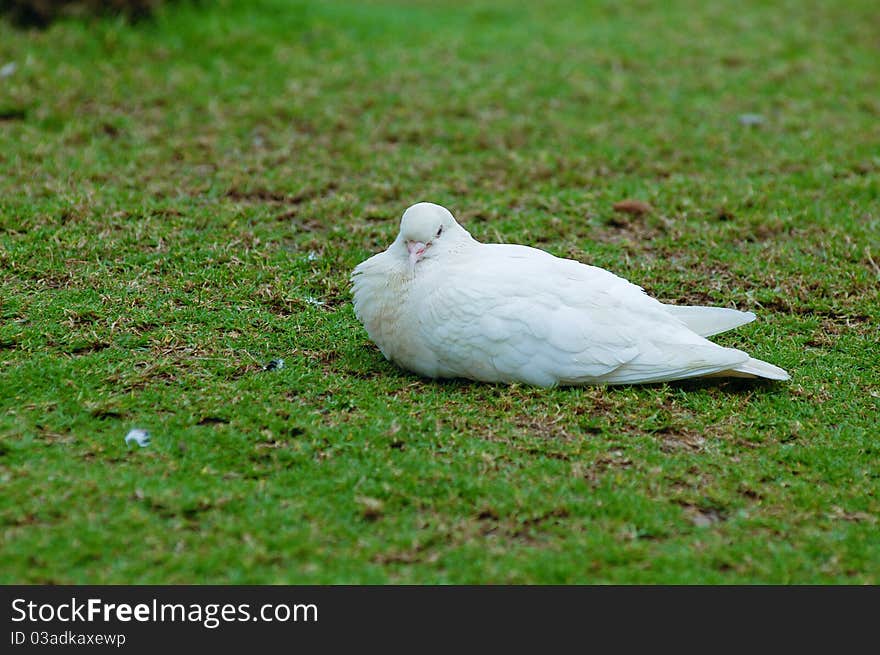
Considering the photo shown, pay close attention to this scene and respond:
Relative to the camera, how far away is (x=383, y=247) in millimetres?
6523

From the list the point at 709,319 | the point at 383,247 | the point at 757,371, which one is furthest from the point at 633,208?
the point at 757,371

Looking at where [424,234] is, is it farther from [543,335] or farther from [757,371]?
[757,371]

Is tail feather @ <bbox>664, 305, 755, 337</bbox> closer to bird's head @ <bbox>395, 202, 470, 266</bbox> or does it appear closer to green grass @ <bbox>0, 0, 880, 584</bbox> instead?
green grass @ <bbox>0, 0, 880, 584</bbox>

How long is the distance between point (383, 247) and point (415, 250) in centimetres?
154

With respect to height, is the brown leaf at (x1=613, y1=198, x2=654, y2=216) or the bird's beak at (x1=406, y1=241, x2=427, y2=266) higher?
the bird's beak at (x1=406, y1=241, x2=427, y2=266)

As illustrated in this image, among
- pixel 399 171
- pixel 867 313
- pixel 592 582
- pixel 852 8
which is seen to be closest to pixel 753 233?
pixel 867 313

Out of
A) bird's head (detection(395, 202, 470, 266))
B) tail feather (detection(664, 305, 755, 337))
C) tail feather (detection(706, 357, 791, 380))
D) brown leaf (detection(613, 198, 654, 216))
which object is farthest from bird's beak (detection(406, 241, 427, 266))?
brown leaf (detection(613, 198, 654, 216))

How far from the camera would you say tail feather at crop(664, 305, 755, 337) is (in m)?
5.20

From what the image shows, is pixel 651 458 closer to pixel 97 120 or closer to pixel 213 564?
pixel 213 564

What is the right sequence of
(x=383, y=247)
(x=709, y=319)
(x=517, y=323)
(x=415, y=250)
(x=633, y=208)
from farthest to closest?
(x=633, y=208)
(x=383, y=247)
(x=709, y=319)
(x=415, y=250)
(x=517, y=323)

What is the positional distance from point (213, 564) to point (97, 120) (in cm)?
546

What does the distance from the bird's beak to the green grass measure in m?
0.57

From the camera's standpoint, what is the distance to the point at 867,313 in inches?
229

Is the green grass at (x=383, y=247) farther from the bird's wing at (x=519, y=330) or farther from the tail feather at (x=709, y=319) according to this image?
the tail feather at (x=709, y=319)
